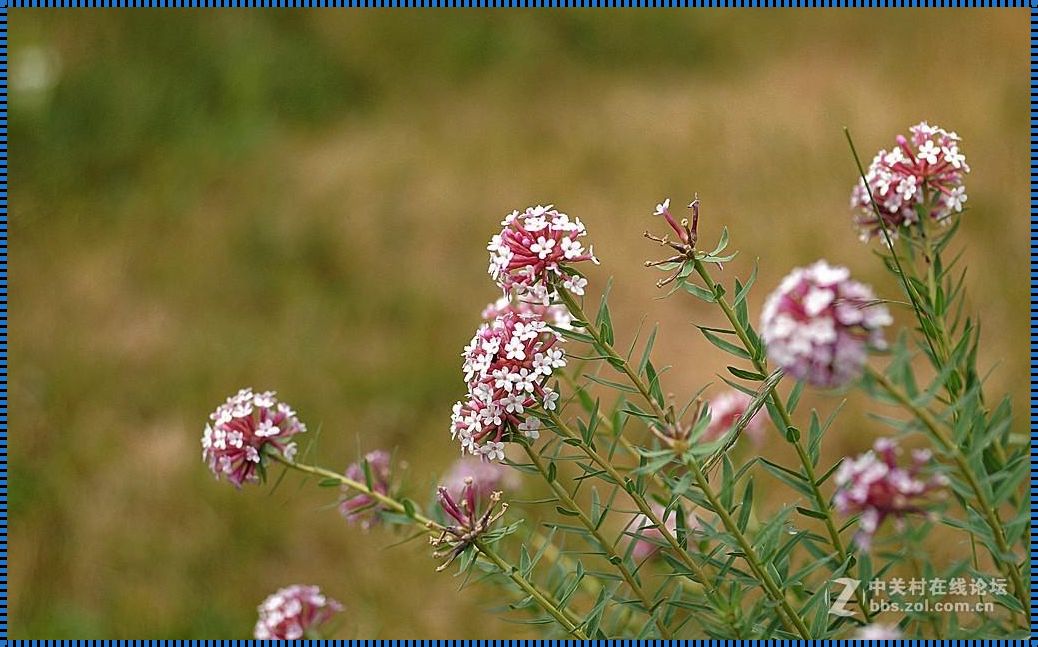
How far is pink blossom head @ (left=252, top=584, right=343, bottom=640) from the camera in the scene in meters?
0.71

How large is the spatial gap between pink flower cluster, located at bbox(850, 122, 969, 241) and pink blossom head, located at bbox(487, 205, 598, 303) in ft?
0.65

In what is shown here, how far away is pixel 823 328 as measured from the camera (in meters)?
0.40

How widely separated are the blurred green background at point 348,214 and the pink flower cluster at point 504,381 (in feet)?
2.19

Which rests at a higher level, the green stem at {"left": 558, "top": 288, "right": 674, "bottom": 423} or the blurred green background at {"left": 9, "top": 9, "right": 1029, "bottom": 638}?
the blurred green background at {"left": 9, "top": 9, "right": 1029, "bottom": 638}

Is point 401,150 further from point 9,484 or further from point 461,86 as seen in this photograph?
point 9,484

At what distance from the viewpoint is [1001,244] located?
1720 millimetres

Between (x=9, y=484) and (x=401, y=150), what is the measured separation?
3.46ft

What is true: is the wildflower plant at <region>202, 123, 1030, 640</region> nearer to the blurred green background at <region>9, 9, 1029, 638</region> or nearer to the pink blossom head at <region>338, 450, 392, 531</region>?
the pink blossom head at <region>338, 450, 392, 531</region>

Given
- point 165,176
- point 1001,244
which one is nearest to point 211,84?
point 165,176

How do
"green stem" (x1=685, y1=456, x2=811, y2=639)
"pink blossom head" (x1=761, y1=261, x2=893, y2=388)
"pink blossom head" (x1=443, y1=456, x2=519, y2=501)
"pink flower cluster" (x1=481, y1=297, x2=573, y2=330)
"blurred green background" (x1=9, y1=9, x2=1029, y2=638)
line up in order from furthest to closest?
1. "blurred green background" (x1=9, y1=9, x2=1029, y2=638)
2. "pink blossom head" (x1=443, y1=456, x2=519, y2=501)
3. "pink flower cluster" (x1=481, y1=297, x2=573, y2=330)
4. "green stem" (x1=685, y1=456, x2=811, y2=639)
5. "pink blossom head" (x1=761, y1=261, x2=893, y2=388)

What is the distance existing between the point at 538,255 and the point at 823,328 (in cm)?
20

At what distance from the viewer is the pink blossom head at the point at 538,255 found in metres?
0.56

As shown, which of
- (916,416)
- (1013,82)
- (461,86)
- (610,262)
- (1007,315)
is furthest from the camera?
(461,86)

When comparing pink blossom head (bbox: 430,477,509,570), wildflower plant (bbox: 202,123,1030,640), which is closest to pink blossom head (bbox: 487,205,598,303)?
wildflower plant (bbox: 202,123,1030,640)
